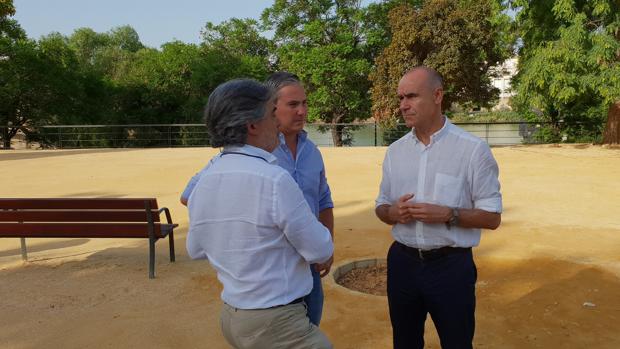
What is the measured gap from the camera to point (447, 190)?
235cm

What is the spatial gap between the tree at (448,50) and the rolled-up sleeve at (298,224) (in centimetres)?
1903

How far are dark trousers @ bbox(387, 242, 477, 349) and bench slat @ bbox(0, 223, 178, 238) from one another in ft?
10.1

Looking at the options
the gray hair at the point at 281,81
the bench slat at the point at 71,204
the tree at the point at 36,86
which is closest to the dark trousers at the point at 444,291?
the gray hair at the point at 281,81

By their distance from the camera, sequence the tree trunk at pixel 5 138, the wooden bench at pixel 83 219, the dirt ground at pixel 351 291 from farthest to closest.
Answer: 1. the tree trunk at pixel 5 138
2. the wooden bench at pixel 83 219
3. the dirt ground at pixel 351 291

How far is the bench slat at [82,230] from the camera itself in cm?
493

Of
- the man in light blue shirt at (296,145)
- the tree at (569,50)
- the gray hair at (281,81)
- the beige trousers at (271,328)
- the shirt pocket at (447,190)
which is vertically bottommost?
the beige trousers at (271,328)

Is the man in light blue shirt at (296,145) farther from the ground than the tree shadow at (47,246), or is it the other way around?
the man in light blue shirt at (296,145)

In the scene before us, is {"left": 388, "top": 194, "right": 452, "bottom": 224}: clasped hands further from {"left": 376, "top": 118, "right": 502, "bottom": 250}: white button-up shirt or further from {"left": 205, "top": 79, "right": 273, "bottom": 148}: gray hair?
{"left": 205, "top": 79, "right": 273, "bottom": 148}: gray hair

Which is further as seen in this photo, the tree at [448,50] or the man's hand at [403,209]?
the tree at [448,50]

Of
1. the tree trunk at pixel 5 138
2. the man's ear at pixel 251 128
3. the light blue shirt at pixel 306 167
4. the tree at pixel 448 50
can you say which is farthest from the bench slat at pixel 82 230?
the tree trunk at pixel 5 138

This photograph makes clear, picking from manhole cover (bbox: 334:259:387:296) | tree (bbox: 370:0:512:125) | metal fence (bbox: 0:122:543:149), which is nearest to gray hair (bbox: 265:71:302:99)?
manhole cover (bbox: 334:259:387:296)

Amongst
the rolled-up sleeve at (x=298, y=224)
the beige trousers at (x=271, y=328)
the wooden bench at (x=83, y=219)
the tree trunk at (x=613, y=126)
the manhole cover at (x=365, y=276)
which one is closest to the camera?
the rolled-up sleeve at (x=298, y=224)

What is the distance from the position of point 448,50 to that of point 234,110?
765 inches

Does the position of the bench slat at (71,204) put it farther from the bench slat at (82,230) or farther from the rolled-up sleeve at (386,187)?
the rolled-up sleeve at (386,187)
